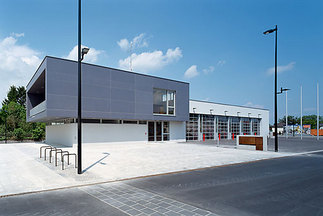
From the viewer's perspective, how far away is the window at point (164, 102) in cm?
2727

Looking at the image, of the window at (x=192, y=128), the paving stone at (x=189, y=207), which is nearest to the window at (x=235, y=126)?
the window at (x=192, y=128)

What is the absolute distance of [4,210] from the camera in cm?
526

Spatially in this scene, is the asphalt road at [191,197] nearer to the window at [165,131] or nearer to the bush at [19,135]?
the window at [165,131]

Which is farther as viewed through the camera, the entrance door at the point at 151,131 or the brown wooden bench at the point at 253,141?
the entrance door at the point at 151,131

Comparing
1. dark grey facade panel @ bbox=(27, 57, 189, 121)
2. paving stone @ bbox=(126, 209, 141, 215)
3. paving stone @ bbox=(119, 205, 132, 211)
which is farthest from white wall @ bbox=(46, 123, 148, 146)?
paving stone @ bbox=(126, 209, 141, 215)

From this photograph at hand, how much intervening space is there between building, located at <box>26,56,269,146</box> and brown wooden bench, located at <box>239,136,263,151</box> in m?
9.97

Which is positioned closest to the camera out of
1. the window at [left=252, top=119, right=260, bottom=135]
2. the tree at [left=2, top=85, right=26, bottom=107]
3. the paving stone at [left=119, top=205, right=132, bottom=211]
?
the paving stone at [left=119, top=205, right=132, bottom=211]

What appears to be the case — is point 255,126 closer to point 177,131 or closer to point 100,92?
point 177,131

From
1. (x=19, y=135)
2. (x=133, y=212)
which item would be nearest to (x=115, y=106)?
(x=133, y=212)

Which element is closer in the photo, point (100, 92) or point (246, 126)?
point (100, 92)

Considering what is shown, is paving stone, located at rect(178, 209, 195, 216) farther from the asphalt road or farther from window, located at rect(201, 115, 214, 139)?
window, located at rect(201, 115, 214, 139)

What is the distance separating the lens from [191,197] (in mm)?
6156

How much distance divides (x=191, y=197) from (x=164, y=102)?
2232 centimetres

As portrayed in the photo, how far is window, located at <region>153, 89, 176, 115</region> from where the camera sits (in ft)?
89.5
